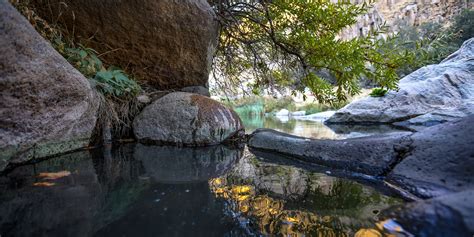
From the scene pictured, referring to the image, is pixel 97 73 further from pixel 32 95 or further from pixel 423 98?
pixel 423 98

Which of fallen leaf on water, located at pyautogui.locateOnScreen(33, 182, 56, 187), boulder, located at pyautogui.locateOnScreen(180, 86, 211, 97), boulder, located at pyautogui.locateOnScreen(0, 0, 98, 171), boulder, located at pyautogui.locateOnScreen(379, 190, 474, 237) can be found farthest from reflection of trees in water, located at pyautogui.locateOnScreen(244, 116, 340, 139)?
fallen leaf on water, located at pyautogui.locateOnScreen(33, 182, 56, 187)

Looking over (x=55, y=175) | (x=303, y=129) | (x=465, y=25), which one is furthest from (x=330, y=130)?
(x=465, y=25)

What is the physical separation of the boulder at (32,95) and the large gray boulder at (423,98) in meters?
6.47

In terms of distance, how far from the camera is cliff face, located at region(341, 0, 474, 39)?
23984mm

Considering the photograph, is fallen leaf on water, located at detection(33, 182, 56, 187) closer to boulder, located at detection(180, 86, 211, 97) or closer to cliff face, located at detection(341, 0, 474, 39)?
boulder, located at detection(180, 86, 211, 97)

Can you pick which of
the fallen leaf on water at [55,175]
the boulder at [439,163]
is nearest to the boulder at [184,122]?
the fallen leaf on water at [55,175]

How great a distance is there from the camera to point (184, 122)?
2.65m

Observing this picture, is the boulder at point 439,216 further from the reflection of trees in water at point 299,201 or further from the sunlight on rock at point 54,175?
the sunlight on rock at point 54,175

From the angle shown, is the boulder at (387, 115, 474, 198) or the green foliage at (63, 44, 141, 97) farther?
the green foliage at (63, 44, 141, 97)

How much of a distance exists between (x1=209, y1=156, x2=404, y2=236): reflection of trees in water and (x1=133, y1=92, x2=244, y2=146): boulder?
1.25 m

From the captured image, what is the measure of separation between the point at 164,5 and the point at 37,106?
1739mm

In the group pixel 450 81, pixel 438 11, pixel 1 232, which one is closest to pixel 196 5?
pixel 1 232

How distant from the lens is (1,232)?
732 millimetres

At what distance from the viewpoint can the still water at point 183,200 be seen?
78cm
